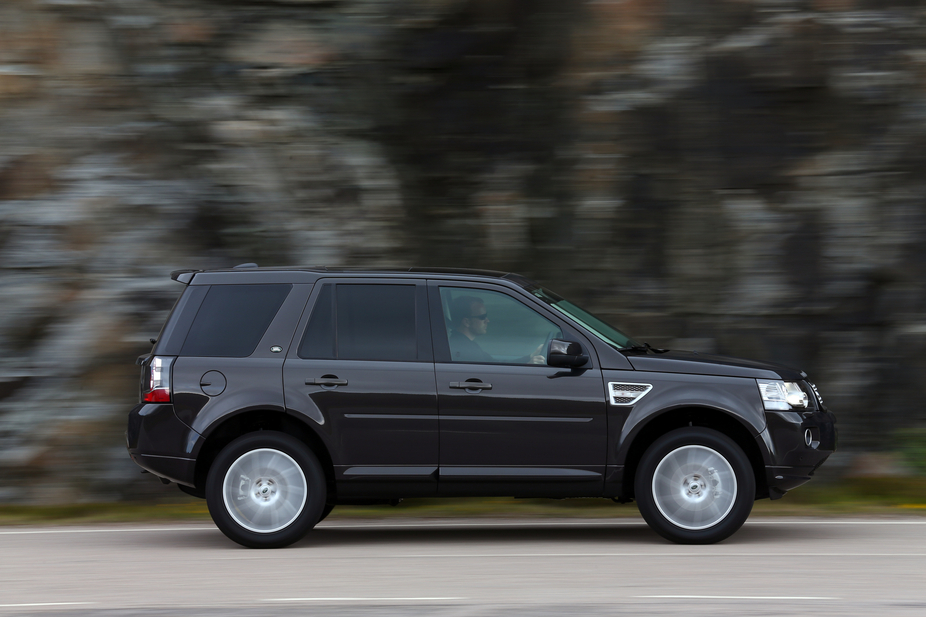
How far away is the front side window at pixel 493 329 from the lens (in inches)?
272

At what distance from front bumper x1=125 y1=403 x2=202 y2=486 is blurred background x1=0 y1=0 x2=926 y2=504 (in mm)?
2761

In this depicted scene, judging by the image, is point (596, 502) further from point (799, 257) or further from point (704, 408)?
point (799, 257)

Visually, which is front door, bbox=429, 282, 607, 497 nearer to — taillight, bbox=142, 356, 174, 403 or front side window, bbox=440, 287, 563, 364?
front side window, bbox=440, 287, 563, 364

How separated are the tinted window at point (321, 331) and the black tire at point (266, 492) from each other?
630 mm

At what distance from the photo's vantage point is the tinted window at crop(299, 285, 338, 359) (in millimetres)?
6969

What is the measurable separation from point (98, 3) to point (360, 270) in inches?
238

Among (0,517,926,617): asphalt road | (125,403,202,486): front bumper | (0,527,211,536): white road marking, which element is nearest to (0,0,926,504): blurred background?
(0,527,211,536): white road marking

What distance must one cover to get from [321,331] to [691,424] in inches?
105

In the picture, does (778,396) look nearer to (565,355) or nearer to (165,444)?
(565,355)

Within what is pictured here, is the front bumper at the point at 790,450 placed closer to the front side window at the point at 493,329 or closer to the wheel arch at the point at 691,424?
the wheel arch at the point at 691,424

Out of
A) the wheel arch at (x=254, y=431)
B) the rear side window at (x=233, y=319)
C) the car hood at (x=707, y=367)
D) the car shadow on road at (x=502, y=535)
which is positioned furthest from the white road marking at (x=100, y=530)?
the car hood at (x=707, y=367)

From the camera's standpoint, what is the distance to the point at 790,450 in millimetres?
6754

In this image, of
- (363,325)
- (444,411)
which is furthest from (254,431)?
(444,411)

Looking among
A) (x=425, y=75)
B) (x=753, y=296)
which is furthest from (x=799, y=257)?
(x=425, y=75)
